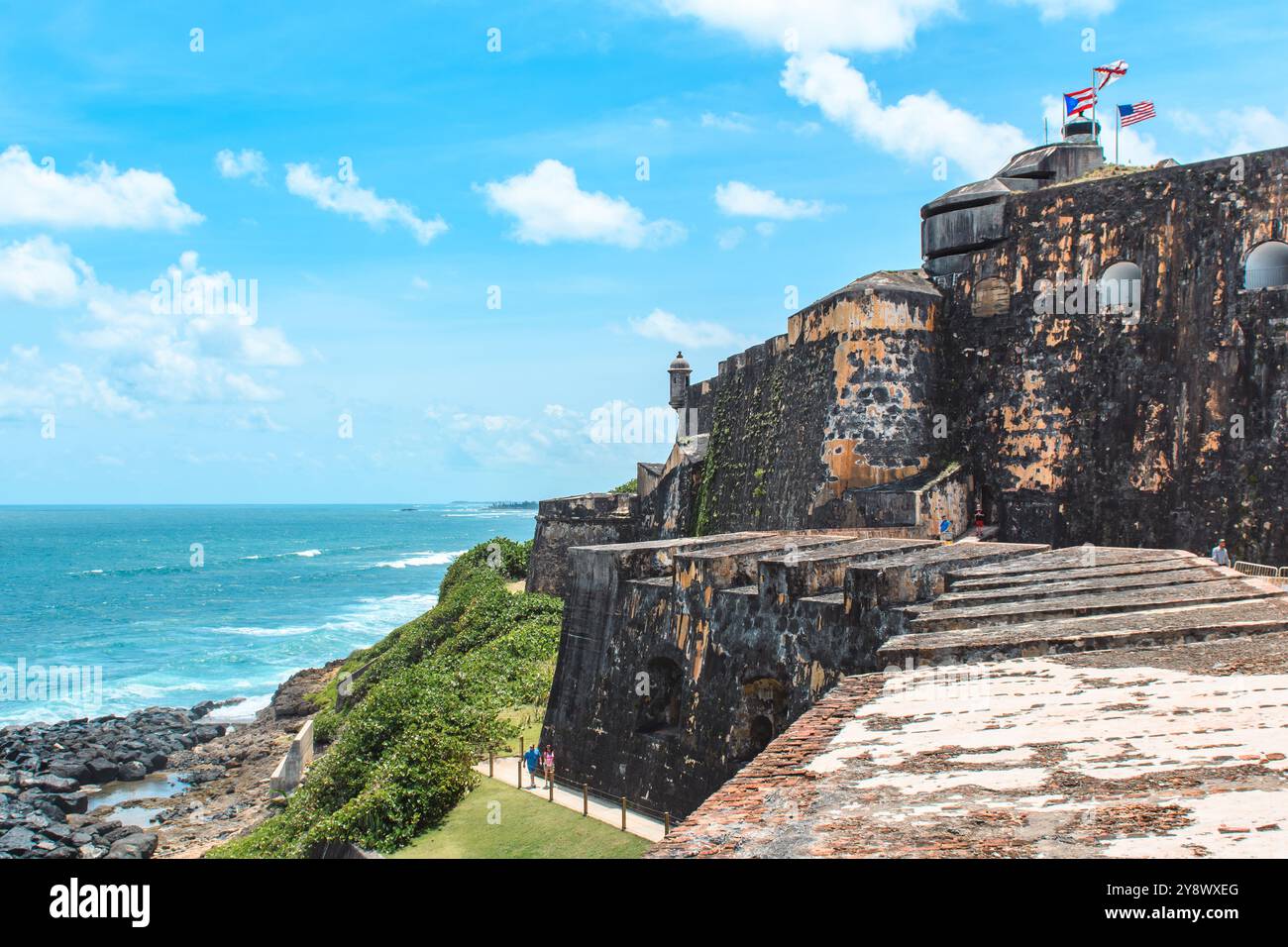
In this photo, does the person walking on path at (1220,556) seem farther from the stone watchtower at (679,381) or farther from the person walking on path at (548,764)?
the stone watchtower at (679,381)

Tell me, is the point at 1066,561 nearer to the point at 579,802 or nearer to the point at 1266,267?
the point at 1266,267

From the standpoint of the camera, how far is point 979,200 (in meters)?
20.4

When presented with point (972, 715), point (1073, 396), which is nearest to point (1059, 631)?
point (972, 715)

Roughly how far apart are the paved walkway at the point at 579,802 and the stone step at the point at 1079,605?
6143 millimetres

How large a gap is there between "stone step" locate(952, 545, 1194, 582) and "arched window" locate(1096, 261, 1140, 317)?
227 inches

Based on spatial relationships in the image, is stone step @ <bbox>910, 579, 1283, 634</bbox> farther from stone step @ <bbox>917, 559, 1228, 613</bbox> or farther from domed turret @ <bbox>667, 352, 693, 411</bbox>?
domed turret @ <bbox>667, 352, 693, 411</bbox>

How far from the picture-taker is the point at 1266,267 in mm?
17156

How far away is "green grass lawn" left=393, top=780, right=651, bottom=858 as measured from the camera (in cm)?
1445

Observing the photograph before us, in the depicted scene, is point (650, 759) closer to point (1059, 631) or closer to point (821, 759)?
point (1059, 631)

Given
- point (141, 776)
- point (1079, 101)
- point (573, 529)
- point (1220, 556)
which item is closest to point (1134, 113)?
point (1079, 101)

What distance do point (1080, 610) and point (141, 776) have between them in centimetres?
3247

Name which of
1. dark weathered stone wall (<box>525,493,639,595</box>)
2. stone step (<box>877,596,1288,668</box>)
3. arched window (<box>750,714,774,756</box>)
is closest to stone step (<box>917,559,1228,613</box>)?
stone step (<box>877,596,1288,668</box>)
